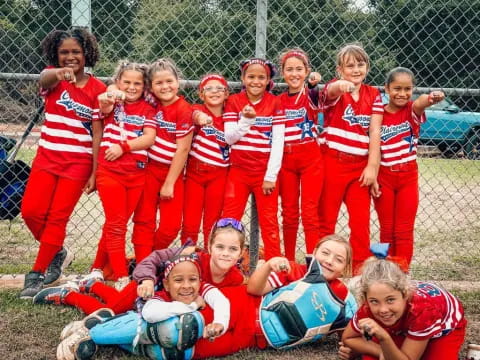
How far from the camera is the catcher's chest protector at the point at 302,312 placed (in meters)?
3.00

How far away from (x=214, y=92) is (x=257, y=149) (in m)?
0.45

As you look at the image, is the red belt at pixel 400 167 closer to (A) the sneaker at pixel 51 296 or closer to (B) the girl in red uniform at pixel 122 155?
(B) the girl in red uniform at pixel 122 155

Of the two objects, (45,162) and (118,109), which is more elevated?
(118,109)

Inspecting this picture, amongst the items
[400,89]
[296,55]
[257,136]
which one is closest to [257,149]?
[257,136]

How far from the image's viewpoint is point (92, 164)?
3748mm

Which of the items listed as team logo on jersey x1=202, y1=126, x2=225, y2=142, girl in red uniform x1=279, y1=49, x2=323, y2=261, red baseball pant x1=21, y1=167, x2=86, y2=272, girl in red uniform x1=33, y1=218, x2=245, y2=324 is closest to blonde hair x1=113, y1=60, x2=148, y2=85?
team logo on jersey x1=202, y1=126, x2=225, y2=142

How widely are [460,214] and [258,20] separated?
4041 millimetres

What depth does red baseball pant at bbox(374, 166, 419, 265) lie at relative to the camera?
378cm

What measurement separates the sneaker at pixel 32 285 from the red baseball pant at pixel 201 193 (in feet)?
3.11

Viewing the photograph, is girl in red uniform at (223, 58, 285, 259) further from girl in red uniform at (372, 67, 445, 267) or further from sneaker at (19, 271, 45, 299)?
sneaker at (19, 271, 45, 299)

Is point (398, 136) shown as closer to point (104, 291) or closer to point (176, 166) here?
point (176, 166)

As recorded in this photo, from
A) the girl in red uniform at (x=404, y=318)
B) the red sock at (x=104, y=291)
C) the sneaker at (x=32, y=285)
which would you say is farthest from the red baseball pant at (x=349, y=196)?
the sneaker at (x=32, y=285)

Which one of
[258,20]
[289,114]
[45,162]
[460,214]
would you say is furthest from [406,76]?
[460,214]

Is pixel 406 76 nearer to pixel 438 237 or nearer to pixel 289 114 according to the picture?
pixel 289 114
